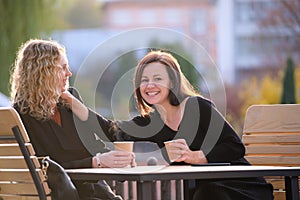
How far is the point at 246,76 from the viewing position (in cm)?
7525

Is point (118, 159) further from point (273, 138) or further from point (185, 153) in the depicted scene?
point (273, 138)

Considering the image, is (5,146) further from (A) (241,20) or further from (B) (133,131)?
(A) (241,20)

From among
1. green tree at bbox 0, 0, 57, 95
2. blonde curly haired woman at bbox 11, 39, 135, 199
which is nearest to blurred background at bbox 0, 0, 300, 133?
green tree at bbox 0, 0, 57, 95

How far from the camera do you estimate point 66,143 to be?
491cm

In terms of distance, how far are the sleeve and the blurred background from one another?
5949 mm

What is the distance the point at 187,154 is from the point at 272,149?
1039 mm

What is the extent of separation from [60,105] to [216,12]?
76972 millimetres

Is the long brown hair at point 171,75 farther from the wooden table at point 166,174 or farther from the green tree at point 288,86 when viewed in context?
the green tree at point 288,86

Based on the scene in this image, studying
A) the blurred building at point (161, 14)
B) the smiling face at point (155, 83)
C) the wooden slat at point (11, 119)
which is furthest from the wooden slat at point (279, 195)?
the blurred building at point (161, 14)

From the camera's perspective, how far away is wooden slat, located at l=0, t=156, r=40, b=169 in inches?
170

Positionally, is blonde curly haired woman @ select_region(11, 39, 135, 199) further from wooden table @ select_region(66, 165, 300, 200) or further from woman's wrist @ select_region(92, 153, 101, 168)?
wooden table @ select_region(66, 165, 300, 200)

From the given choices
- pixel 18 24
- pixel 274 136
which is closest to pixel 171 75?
pixel 274 136

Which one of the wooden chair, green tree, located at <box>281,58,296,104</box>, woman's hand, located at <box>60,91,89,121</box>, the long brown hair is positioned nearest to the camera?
the wooden chair

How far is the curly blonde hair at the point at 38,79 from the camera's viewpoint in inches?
191
